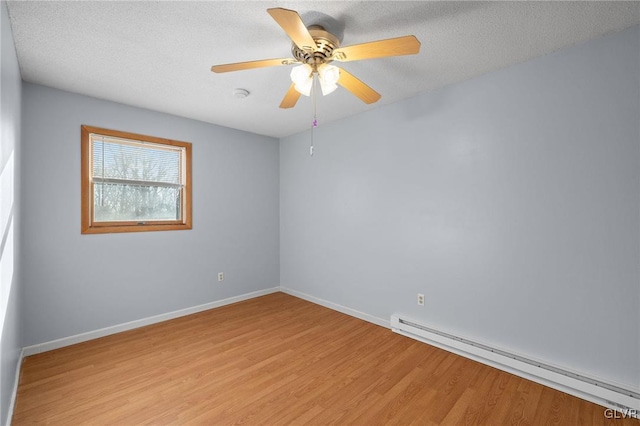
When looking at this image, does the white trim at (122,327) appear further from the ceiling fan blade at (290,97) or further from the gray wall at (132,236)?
the ceiling fan blade at (290,97)

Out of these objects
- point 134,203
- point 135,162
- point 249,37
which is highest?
point 249,37

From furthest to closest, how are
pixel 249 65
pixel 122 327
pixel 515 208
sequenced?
1. pixel 122 327
2. pixel 515 208
3. pixel 249 65

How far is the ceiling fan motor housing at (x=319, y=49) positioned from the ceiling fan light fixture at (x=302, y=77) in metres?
0.05

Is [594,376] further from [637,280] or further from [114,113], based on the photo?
[114,113]

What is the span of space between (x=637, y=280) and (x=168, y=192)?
446 centimetres

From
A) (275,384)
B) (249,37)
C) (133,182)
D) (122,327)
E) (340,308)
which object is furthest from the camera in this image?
(340,308)

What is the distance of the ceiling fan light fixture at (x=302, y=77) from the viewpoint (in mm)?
1769

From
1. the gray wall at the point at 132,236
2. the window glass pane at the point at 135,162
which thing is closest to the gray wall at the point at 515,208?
the gray wall at the point at 132,236

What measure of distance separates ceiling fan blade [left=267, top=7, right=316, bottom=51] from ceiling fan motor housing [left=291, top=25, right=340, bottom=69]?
8 cm

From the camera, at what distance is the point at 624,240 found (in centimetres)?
188

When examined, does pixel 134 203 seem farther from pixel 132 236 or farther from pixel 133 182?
pixel 132 236

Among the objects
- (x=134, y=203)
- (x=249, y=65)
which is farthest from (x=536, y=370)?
(x=134, y=203)

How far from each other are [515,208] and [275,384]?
2.44 meters

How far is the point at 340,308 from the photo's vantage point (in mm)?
3744
